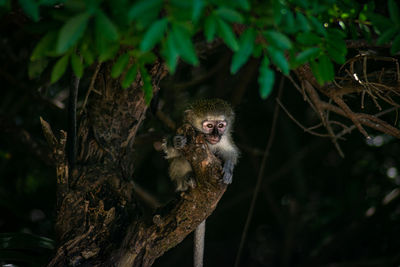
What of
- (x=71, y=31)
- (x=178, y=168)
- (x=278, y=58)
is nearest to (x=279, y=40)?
(x=278, y=58)

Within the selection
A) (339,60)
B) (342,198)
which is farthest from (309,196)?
(339,60)

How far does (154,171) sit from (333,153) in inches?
106

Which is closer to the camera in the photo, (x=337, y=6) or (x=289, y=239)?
(x=337, y=6)

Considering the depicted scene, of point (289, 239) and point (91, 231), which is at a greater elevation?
point (91, 231)

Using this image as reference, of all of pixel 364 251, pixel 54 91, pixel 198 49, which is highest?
pixel 198 49

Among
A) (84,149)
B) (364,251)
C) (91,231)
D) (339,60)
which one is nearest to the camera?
(339,60)

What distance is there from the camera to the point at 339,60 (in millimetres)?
2197

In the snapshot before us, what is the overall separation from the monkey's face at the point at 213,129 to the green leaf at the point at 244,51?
2000 millimetres

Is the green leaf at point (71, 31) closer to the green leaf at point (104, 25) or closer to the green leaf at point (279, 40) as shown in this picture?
the green leaf at point (104, 25)

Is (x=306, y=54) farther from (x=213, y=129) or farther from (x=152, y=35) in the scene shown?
(x=213, y=129)

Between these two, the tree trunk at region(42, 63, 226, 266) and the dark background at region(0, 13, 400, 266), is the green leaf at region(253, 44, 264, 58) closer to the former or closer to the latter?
the tree trunk at region(42, 63, 226, 266)

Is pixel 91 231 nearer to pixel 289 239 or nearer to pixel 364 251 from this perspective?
pixel 289 239

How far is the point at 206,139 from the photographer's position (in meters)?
3.77

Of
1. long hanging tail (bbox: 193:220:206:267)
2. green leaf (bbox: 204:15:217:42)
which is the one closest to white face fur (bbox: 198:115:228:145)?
long hanging tail (bbox: 193:220:206:267)
